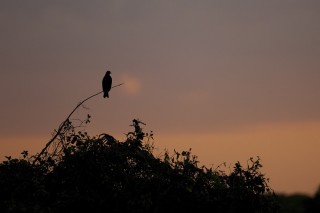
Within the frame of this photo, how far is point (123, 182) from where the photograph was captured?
48.7 feet

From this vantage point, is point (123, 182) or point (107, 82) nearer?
point (123, 182)

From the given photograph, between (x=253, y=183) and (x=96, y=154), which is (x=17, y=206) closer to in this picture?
(x=96, y=154)

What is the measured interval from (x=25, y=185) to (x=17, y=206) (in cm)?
112

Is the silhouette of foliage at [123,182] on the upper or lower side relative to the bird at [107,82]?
lower

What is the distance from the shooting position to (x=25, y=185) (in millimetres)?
13914

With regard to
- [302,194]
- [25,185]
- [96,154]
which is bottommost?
[302,194]

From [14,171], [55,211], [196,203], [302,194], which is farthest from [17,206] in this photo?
[302,194]

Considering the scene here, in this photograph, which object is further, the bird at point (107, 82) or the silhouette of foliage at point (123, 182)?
the bird at point (107, 82)

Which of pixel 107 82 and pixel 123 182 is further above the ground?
pixel 107 82

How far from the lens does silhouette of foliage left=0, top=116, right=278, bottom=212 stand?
1383cm

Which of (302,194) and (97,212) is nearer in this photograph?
(302,194)

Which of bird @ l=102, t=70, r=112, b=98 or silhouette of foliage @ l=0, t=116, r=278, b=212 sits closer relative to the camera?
silhouette of foliage @ l=0, t=116, r=278, b=212

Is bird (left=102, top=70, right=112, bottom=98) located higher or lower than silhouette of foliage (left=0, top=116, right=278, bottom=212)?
higher

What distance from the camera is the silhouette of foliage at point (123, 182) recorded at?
13.8 m
